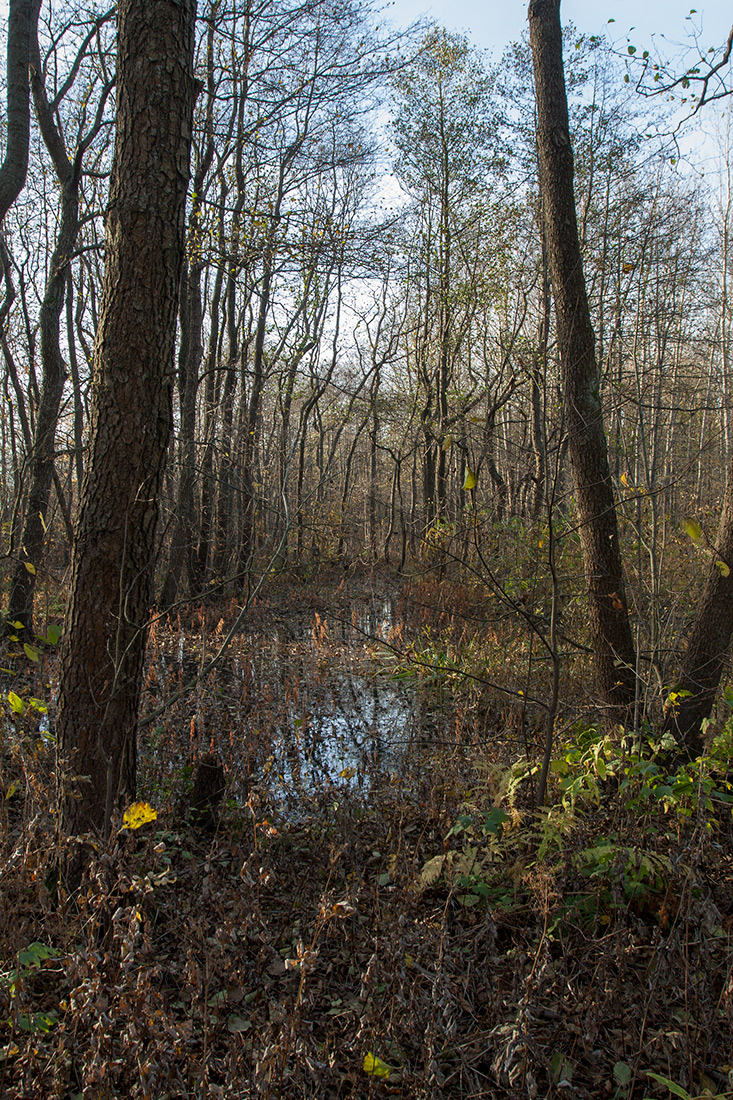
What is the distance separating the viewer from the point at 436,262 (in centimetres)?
1622

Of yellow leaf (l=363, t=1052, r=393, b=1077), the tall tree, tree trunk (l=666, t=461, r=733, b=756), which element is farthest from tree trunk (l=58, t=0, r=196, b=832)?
the tall tree

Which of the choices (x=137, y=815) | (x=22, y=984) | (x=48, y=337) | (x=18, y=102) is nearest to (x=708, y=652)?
(x=137, y=815)

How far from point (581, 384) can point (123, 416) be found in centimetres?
307

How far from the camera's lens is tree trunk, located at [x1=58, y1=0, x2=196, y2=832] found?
2.92 m

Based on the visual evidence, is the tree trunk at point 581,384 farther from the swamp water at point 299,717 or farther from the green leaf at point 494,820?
the green leaf at point 494,820

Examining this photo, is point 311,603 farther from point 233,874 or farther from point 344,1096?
point 344,1096

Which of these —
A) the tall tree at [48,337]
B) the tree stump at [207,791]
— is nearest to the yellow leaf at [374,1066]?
the tree stump at [207,791]

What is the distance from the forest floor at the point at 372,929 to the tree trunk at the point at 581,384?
715 millimetres

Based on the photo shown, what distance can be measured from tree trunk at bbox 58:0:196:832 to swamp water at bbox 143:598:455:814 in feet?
2.40

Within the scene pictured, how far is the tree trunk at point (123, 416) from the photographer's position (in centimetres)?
292

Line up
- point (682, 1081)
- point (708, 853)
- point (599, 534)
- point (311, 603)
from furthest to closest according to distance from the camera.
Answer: point (311, 603) → point (599, 534) → point (708, 853) → point (682, 1081)

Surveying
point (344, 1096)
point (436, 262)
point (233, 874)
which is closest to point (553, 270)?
point (233, 874)

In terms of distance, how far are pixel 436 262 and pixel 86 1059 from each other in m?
17.0

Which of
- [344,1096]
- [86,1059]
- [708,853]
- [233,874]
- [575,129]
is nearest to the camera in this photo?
[86,1059]
